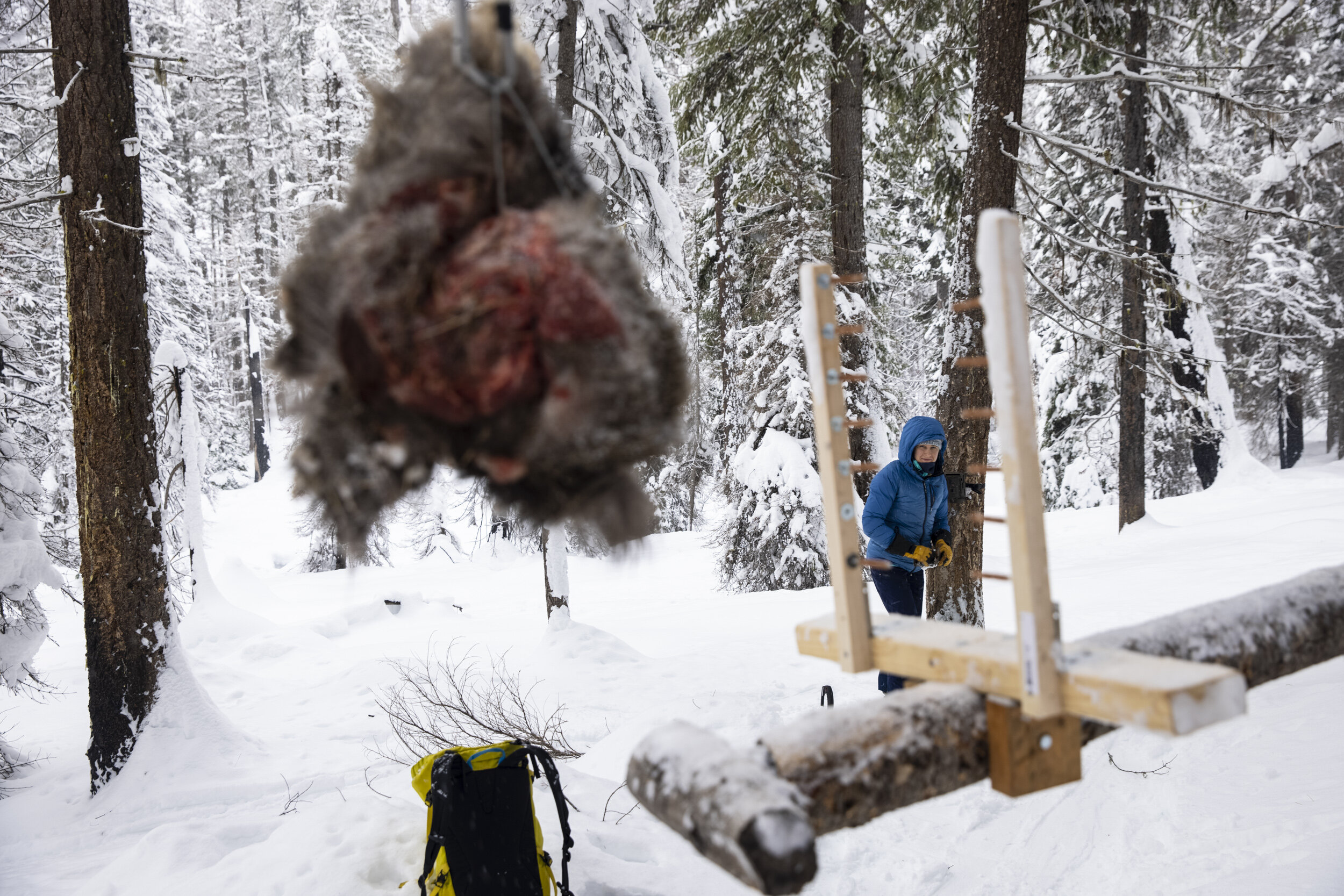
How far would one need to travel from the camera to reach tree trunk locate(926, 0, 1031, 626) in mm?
5445

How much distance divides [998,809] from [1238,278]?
17432 millimetres

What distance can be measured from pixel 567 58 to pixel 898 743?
7.31 meters

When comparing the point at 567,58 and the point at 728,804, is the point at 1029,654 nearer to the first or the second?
the point at 728,804

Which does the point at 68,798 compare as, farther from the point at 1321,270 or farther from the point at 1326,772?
the point at 1321,270

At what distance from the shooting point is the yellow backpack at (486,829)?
3.38 m

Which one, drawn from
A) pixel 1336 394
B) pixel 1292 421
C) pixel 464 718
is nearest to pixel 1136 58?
pixel 464 718

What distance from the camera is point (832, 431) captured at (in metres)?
1.89

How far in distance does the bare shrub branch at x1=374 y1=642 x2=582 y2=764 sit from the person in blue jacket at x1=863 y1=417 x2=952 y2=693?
2.37 metres

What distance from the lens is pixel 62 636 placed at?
1266 cm

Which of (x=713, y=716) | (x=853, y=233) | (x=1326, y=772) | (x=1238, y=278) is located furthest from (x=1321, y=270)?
(x=713, y=716)

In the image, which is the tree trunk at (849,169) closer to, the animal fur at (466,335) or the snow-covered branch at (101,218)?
the snow-covered branch at (101,218)

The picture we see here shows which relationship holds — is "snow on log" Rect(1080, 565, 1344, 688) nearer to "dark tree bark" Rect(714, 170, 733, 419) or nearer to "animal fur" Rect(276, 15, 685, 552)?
"animal fur" Rect(276, 15, 685, 552)

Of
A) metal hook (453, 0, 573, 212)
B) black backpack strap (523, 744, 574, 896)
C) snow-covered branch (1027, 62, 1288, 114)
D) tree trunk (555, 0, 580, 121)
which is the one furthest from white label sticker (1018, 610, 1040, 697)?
tree trunk (555, 0, 580, 121)

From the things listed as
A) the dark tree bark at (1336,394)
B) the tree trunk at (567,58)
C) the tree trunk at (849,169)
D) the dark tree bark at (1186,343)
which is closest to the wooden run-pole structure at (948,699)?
the tree trunk at (849,169)
